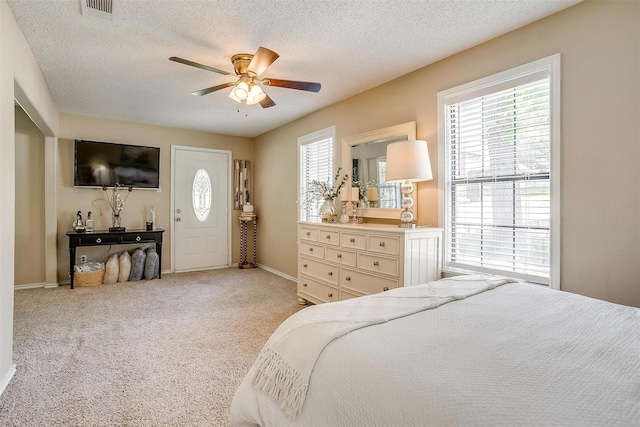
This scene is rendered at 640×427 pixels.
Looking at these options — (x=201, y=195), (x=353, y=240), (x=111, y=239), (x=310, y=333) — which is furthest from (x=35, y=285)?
(x=310, y=333)

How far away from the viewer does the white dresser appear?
2.84m

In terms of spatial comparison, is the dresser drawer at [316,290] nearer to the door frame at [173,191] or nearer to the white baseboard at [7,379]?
the white baseboard at [7,379]

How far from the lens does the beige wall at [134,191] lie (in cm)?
498

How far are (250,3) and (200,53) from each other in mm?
909

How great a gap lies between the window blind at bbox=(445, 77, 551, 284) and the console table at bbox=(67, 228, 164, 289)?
438 cm

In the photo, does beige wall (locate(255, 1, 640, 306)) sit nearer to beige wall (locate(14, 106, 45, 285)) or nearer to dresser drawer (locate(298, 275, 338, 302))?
dresser drawer (locate(298, 275, 338, 302))

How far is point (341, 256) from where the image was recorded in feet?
11.3

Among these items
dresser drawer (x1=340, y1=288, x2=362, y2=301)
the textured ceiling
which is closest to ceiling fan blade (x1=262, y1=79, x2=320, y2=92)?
the textured ceiling

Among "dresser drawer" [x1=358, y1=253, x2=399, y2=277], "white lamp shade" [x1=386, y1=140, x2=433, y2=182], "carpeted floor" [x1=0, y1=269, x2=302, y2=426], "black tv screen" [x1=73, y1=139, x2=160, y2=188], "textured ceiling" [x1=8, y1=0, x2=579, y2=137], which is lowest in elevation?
"carpeted floor" [x1=0, y1=269, x2=302, y2=426]

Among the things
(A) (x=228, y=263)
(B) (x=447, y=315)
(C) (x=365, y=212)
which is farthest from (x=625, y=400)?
(A) (x=228, y=263)

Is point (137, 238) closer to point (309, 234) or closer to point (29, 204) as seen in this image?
point (29, 204)

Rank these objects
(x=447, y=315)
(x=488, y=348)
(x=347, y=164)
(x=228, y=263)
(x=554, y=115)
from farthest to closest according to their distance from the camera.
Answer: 1. (x=228, y=263)
2. (x=347, y=164)
3. (x=554, y=115)
4. (x=447, y=315)
5. (x=488, y=348)

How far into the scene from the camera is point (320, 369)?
1.11m

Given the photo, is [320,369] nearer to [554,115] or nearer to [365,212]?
[554,115]
